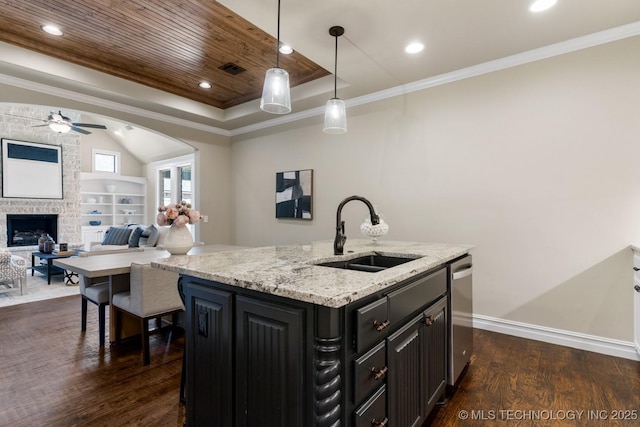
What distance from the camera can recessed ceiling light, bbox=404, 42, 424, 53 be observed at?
287 cm

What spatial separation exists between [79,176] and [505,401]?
958 centimetres

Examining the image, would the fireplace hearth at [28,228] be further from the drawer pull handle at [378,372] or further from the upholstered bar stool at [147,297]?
the drawer pull handle at [378,372]

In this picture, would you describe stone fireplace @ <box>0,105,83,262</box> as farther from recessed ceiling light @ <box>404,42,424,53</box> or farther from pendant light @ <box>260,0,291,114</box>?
recessed ceiling light @ <box>404,42,424,53</box>

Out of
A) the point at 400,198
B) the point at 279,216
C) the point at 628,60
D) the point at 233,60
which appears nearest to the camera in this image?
the point at 628,60

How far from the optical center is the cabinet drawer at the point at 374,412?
44.4 inches

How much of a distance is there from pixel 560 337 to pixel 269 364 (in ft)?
9.79

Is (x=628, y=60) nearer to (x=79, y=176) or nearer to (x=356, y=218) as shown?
(x=356, y=218)

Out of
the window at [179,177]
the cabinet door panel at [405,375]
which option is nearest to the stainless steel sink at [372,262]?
the cabinet door panel at [405,375]

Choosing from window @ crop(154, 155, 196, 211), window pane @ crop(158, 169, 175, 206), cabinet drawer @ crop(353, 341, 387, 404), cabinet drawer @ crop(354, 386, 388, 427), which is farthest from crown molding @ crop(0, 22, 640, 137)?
window pane @ crop(158, 169, 175, 206)

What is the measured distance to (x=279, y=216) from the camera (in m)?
5.03

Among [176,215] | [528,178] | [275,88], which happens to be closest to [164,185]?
[176,215]

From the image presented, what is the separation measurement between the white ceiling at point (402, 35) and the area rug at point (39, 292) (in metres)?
2.91

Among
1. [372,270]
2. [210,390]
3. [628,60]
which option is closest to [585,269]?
[628,60]

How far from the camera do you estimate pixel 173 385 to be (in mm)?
2205
